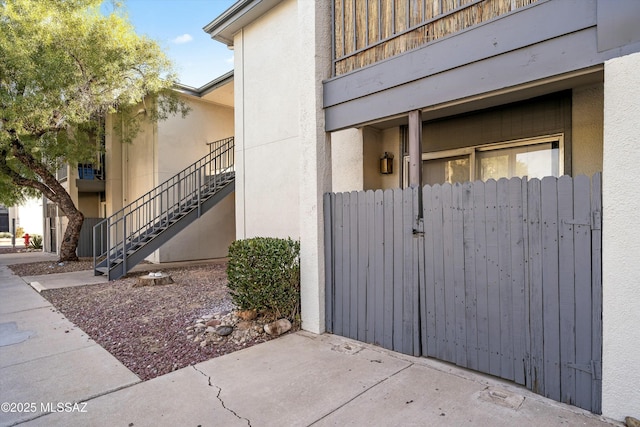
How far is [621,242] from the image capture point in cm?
262

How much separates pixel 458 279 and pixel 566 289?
896mm

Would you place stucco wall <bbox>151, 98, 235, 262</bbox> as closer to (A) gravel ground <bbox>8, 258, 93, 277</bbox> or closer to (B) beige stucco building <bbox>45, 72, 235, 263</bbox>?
(B) beige stucco building <bbox>45, 72, 235, 263</bbox>

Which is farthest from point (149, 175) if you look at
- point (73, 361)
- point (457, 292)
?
point (457, 292)

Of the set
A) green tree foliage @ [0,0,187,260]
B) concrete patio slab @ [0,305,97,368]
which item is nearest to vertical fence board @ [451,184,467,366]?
concrete patio slab @ [0,305,97,368]

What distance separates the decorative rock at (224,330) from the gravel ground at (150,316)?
127 millimetres

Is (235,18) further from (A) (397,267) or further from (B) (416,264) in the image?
(B) (416,264)

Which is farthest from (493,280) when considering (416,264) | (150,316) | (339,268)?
(150,316)

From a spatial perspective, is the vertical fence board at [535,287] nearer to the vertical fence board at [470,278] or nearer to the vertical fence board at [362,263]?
the vertical fence board at [470,278]

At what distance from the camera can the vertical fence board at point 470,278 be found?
135 inches

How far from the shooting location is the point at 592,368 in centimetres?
279

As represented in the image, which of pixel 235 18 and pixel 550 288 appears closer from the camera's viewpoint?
pixel 550 288

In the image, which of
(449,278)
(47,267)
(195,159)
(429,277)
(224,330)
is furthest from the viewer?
(195,159)

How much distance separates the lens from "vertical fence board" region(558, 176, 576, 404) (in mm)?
2877

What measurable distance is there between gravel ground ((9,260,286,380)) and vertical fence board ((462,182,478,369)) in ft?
7.91
